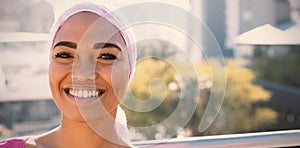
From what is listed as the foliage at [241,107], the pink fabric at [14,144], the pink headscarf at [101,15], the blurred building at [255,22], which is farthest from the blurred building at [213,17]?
the pink fabric at [14,144]

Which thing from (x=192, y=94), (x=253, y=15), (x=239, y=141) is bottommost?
(x=239, y=141)

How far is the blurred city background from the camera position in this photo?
1.79m

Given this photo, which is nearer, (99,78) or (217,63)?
(99,78)

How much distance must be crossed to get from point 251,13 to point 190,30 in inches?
17.3

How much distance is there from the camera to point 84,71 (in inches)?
52.6

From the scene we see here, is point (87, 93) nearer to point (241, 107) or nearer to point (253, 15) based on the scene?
point (241, 107)

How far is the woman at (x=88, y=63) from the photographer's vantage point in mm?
1322

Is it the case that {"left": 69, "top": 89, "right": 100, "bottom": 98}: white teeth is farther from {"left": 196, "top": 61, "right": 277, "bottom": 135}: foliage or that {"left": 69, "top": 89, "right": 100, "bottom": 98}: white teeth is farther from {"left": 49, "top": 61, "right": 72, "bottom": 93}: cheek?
{"left": 196, "top": 61, "right": 277, "bottom": 135}: foliage

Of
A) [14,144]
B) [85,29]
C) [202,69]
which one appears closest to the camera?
[85,29]

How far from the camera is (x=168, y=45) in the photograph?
185cm

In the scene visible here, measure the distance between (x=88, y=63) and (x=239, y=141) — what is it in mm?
1003

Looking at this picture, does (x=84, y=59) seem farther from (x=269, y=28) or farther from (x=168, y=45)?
(x=269, y=28)

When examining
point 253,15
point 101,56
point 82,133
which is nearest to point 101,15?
point 101,56

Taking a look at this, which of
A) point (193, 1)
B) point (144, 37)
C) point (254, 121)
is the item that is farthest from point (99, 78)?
point (254, 121)
